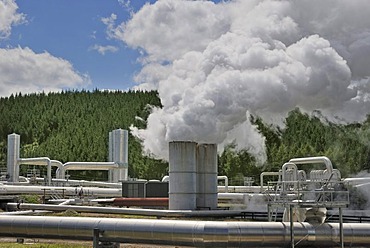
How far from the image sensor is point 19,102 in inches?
5950

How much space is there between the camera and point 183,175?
95.3ft

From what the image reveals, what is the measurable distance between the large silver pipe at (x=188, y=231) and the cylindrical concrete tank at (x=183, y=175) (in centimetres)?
1176

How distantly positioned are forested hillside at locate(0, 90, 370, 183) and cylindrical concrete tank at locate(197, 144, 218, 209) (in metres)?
Result: 9.18

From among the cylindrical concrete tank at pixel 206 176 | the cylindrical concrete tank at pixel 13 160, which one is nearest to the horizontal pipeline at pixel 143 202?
the cylindrical concrete tank at pixel 206 176

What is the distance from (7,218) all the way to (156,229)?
5478 millimetres

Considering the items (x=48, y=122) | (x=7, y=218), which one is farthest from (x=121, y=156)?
(x=48, y=122)

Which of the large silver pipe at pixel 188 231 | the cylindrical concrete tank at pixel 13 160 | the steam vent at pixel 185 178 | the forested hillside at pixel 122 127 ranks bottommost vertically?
the large silver pipe at pixel 188 231

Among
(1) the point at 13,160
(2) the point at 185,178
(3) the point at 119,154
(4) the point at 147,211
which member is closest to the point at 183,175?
(2) the point at 185,178

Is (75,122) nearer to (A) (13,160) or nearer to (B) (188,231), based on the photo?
(A) (13,160)

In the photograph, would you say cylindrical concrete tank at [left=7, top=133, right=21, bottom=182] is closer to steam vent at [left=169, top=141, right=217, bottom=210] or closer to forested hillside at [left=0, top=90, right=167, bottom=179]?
steam vent at [left=169, top=141, right=217, bottom=210]

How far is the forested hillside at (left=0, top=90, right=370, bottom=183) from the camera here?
76250 millimetres

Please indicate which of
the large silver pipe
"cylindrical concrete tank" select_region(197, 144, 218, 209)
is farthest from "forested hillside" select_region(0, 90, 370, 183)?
the large silver pipe

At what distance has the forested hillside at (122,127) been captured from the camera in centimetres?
7625

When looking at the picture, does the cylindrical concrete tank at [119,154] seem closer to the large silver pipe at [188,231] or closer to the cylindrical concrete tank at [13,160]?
the cylindrical concrete tank at [13,160]
